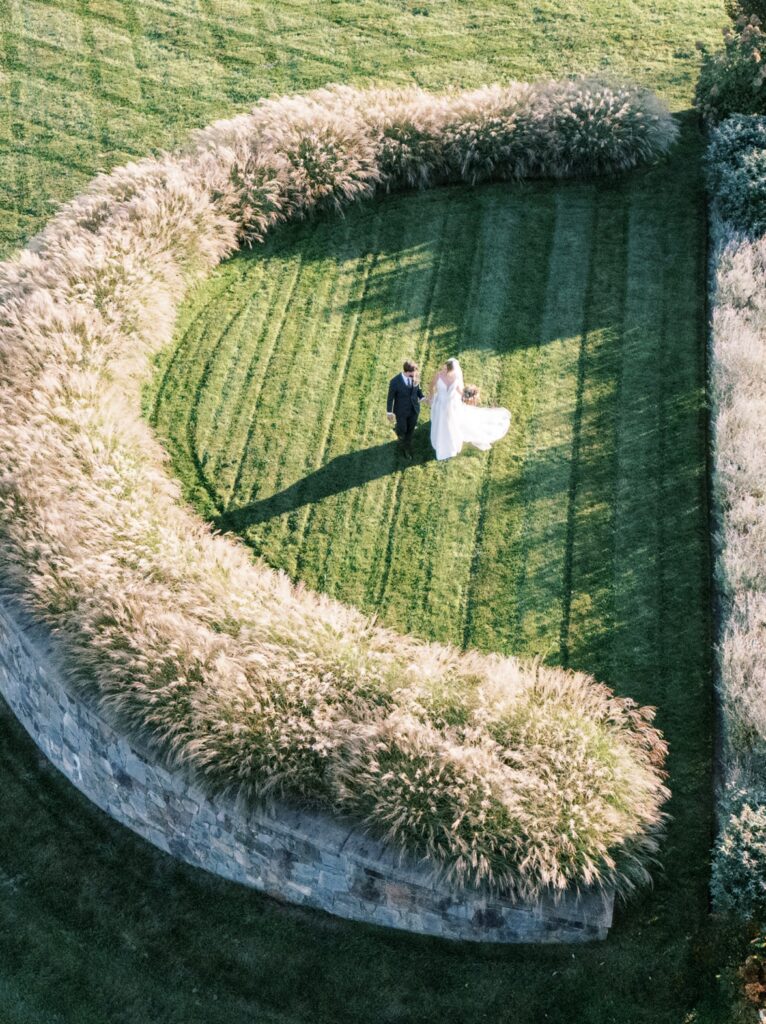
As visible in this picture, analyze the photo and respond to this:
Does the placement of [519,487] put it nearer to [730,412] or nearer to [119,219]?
[730,412]

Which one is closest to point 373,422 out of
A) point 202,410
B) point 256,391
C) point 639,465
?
point 256,391

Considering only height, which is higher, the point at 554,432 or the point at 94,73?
Answer: the point at 94,73

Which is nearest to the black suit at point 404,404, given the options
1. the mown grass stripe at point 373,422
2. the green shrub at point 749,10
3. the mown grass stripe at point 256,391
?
the mown grass stripe at point 373,422

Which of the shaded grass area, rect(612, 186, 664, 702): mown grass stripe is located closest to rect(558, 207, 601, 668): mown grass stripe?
the shaded grass area

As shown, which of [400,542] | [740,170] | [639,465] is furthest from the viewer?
[740,170]

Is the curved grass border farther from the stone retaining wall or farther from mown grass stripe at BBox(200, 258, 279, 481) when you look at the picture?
mown grass stripe at BBox(200, 258, 279, 481)

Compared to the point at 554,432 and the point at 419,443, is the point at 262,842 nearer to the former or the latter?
the point at 419,443
